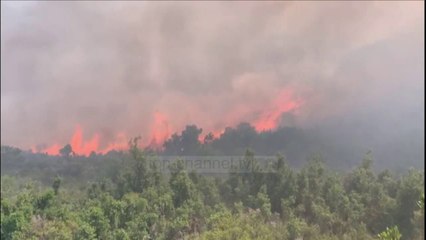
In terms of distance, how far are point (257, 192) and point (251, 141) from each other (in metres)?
83.6

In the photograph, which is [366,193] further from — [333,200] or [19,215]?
[19,215]

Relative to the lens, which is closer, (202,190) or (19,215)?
(19,215)

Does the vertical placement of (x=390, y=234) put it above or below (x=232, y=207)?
above

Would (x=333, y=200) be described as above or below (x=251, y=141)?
below

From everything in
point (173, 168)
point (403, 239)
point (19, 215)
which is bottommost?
point (403, 239)

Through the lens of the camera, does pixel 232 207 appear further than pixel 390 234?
Yes

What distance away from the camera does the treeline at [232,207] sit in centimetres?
5850

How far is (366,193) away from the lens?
244 ft

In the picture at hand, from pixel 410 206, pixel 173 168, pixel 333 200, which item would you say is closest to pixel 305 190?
pixel 333 200

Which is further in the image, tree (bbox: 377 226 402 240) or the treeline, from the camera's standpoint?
the treeline

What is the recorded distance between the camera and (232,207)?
74938 millimetres

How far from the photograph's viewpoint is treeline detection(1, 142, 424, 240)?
58.5m

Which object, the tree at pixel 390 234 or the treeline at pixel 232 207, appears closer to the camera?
the tree at pixel 390 234

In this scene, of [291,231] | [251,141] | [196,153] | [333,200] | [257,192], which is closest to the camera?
[291,231]
